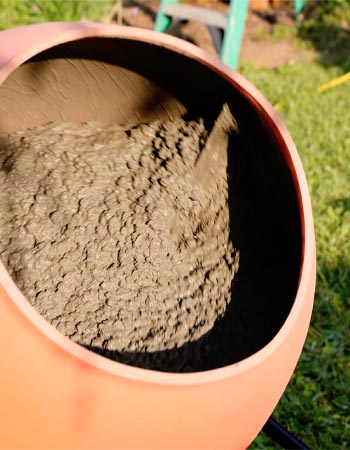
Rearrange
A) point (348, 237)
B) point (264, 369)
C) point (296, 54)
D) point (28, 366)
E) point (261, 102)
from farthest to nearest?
1. point (296, 54)
2. point (348, 237)
3. point (261, 102)
4. point (264, 369)
5. point (28, 366)

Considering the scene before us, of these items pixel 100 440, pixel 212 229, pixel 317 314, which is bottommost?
pixel 317 314


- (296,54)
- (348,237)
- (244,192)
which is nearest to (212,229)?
(244,192)

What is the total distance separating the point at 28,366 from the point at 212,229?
2.01 ft

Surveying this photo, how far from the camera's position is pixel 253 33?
5.25 metres

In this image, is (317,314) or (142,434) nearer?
(142,434)

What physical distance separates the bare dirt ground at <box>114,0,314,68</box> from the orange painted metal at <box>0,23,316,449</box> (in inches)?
150

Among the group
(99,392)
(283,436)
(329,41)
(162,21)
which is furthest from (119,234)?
(329,41)

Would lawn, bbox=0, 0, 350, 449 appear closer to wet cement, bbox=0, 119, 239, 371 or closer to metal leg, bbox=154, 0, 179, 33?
metal leg, bbox=154, 0, 179, 33

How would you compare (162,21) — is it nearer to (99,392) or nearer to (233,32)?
(233,32)

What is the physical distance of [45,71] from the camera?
1366 mm

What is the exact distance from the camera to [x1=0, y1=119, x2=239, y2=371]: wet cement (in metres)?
1.25

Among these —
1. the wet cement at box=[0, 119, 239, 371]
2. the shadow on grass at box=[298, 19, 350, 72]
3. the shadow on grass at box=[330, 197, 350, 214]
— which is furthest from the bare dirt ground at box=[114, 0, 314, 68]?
the wet cement at box=[0, 119, 239, 371]

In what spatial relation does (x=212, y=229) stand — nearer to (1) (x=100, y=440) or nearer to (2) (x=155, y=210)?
(2) (x=155, y=210)

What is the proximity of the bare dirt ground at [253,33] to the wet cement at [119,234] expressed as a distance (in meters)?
3.40
